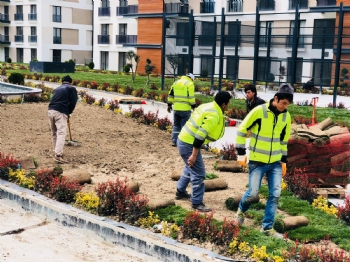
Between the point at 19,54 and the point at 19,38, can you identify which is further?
the point at 19,54

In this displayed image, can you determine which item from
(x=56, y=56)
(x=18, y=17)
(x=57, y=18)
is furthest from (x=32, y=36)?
(x=18, y=17)

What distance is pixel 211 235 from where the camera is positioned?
6.35 meters

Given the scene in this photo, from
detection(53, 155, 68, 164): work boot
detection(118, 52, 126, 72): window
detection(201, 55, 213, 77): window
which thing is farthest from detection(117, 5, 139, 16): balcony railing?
detection(53, 155, 68, 164): work boot

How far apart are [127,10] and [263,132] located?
160 ft

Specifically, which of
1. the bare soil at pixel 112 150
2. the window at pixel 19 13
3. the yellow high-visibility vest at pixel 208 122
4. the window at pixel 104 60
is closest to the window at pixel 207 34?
the bare soil at pixel 112 150

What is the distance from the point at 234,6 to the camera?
146 ft

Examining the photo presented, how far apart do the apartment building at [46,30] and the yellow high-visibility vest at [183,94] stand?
51164mm

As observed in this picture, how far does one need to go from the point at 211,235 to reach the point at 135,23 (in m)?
49.3

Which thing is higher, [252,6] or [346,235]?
[252,6]

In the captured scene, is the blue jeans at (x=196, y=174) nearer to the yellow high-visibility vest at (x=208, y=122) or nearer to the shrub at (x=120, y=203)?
the yellow high-visibility vest at (x=208, y=122)

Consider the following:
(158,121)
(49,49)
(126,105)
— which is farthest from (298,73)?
(49,49)

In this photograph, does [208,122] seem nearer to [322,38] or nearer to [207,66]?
[322,38]

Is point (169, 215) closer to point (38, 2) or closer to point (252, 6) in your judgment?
point (252, 6)

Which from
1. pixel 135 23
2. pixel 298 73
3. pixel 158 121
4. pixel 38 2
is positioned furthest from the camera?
pixel 38 2
